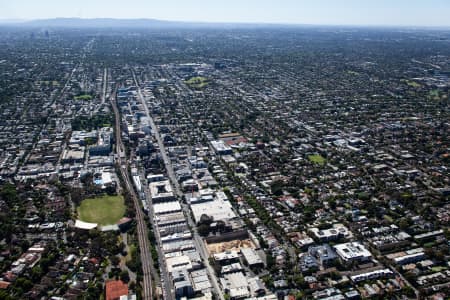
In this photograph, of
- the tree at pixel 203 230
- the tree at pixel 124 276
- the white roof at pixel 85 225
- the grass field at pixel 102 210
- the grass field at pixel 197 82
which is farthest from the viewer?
the grass field at pixel 197 82

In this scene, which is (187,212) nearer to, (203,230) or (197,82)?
(203,230)

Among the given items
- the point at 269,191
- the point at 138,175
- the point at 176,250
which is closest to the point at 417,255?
the point at 269,191

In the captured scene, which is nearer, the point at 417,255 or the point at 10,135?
the point at 417,255

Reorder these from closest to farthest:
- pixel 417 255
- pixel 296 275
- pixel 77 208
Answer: pixel 296 275 → pixel 417 255 → pixel 77 208

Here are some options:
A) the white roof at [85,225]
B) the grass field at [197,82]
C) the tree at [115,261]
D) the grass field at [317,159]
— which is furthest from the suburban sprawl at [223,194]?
the grass field at [197,82]

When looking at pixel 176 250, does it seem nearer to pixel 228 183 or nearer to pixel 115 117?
pixel 228 183

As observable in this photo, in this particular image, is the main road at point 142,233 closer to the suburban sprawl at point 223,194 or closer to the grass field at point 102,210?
the suburban sprawl at point 223,194

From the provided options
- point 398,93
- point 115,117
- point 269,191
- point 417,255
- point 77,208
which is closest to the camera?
point 417,255
